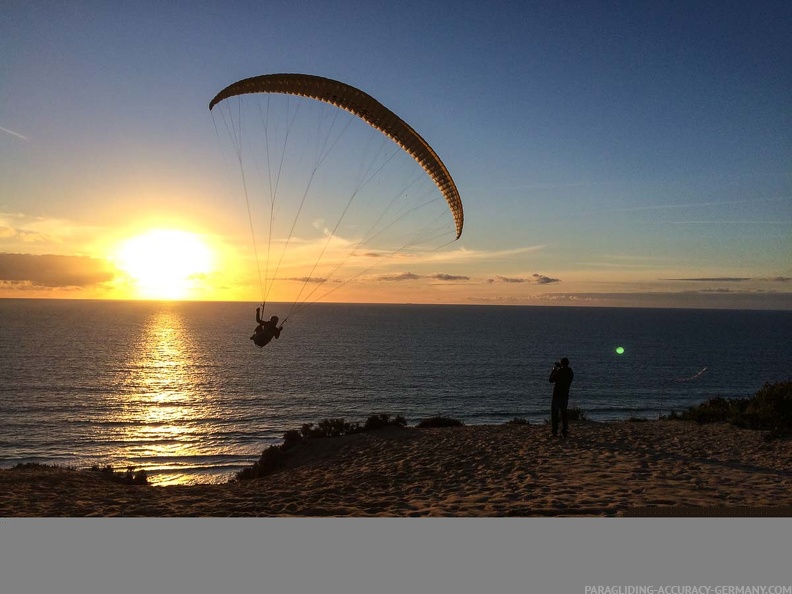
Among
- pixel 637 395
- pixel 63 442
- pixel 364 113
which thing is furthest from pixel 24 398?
pixel 637 395

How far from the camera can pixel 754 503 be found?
24.2 feet

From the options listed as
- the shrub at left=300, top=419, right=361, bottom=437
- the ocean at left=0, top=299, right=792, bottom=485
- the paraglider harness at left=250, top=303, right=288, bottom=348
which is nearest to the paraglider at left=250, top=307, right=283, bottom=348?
the paraglider harness at left=250, top=303, right=288, bottom=348

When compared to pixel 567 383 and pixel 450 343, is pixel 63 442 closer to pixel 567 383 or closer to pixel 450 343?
pixel 567 383

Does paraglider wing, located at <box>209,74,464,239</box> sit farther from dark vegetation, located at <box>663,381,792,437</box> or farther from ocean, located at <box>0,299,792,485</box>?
ocean, located at <box>0,299,792,485</box>

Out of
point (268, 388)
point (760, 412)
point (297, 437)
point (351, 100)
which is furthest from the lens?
point (268, 388)

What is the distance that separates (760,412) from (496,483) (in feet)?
30.9

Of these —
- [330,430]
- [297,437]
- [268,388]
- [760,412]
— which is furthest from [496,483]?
[268,388]

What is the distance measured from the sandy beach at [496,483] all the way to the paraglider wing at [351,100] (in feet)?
23.5

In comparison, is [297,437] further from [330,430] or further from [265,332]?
[265,332]

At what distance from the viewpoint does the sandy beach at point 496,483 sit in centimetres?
736

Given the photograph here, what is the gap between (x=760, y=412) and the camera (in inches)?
539

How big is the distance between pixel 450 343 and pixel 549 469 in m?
93.6

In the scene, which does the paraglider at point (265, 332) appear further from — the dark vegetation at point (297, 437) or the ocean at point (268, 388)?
the ocean at point (268, 388)

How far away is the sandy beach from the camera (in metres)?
7.36
